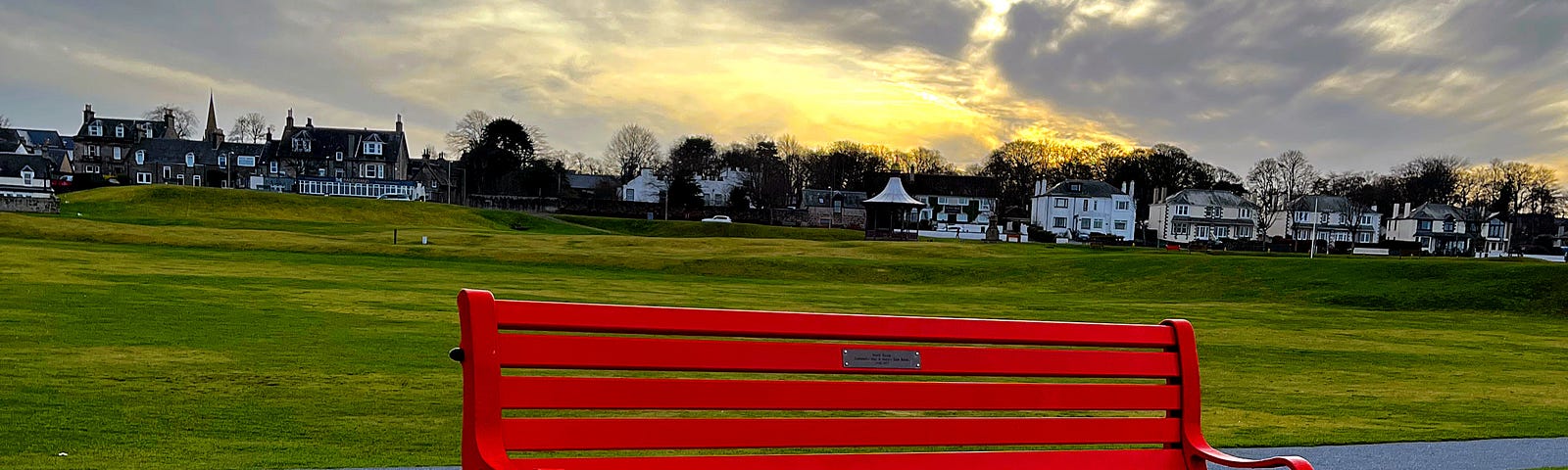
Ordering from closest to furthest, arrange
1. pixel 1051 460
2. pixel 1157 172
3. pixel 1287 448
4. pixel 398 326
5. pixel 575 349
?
pixel 575 349, pixel 1051 460, pixel 1287 448, pixel 398 326, pixel 1157 172

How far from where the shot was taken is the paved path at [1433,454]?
6.69m

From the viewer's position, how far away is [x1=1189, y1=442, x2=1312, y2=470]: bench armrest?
3.65m

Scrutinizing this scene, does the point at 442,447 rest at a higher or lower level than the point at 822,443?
lower

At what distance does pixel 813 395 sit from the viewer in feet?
11.9

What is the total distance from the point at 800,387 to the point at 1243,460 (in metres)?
1.72

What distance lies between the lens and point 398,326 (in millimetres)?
14109

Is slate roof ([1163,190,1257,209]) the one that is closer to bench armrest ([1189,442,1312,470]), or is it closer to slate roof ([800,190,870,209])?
slate roof ([800,190,870,209])

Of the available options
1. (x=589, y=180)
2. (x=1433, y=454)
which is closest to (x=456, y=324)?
(x=1433, y=454)

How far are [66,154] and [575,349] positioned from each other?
471 ft

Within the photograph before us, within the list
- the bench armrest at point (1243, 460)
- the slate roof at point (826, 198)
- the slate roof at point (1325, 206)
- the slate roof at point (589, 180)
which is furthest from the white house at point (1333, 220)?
the bench armrest at point (1243, 460)

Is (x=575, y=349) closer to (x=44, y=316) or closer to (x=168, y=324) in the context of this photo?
(x=168, y=324)

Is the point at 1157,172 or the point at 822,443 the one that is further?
the point at 1157,172

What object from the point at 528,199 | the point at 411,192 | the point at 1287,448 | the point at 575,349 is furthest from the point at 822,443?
the point at 411,192

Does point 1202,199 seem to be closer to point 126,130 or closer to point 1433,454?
point 1433,454
